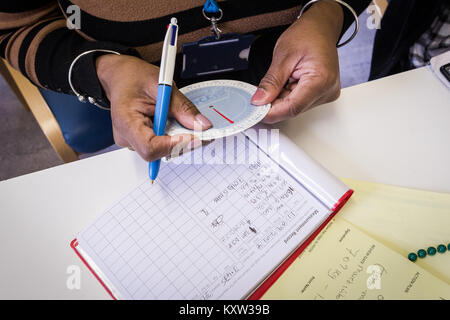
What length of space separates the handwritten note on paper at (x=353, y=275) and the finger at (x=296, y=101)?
211 mm

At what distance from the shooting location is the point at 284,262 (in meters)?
0.46

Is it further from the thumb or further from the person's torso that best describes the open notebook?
the person's torso

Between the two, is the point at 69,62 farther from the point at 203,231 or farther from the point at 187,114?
the point at 203,231

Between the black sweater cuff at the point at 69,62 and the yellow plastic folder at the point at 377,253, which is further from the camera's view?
the black sweater cuff at the point at 69,62

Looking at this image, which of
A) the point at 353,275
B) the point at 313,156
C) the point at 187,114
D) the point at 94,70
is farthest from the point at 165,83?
the point at 353,275

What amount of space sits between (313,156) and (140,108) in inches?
12.6

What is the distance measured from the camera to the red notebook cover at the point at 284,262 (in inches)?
17.6

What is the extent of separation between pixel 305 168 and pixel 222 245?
0.18 m

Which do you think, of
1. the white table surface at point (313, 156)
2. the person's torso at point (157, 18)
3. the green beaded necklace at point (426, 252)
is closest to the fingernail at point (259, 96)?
the white table surface at point (313, 156)

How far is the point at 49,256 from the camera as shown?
49 centimetres

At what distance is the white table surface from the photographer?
18.9 inches

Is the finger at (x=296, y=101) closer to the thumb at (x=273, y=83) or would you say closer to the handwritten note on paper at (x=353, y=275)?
the thumb at (x=273, y=83)

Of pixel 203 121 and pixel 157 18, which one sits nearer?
pixel 203 121

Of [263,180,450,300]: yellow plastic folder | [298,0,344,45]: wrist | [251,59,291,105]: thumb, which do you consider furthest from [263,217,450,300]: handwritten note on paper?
[298,0,344,45]: wrist
